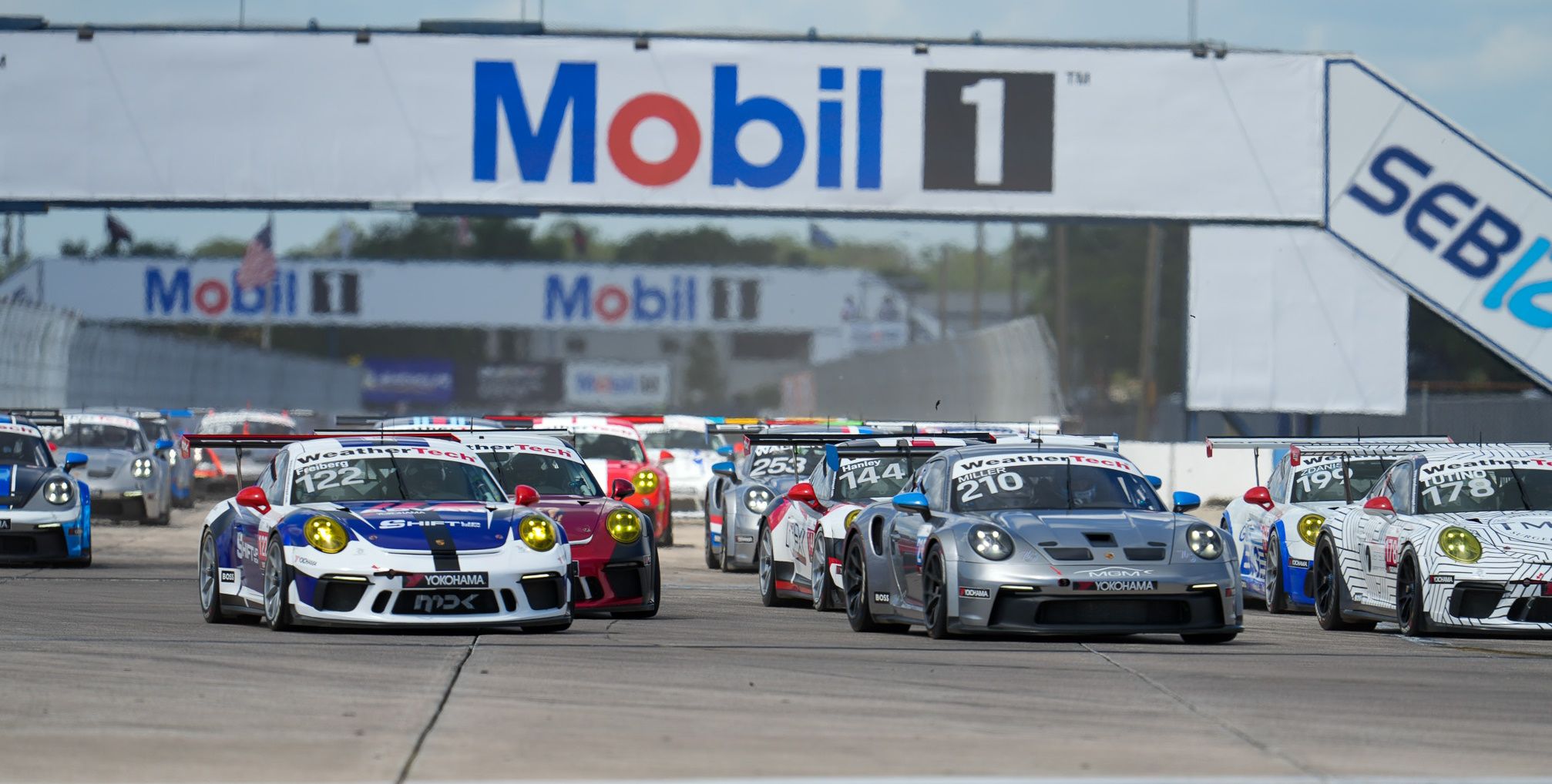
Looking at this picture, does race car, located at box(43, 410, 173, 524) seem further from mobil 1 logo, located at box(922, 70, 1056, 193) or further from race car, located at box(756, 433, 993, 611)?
race car, located at box(756, 433, 993, 611)

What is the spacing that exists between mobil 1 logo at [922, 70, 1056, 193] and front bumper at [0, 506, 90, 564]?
1578cm

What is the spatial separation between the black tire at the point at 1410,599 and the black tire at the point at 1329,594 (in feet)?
3.22

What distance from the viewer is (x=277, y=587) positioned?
1362 centimetres

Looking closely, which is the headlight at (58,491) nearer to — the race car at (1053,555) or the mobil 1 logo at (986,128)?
the race car at (1053,555)

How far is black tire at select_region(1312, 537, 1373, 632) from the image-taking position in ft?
51.8

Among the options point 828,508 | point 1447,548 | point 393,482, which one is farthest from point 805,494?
point 1447,548

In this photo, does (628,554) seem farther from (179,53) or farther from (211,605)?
(179,53)

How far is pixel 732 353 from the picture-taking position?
114m

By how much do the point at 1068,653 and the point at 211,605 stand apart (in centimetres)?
549

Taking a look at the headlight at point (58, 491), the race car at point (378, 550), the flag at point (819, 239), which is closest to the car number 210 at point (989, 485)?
the race car at point (378, 550)

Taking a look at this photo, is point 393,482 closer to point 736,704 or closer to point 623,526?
point 623,526

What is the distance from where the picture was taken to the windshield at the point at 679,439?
32812 mm

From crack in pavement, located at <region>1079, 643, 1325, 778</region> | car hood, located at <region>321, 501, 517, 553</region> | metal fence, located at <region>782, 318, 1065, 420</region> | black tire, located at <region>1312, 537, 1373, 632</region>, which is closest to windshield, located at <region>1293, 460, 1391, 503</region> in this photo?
black tire, located at <region>1312, 537, 1373, 632</region>

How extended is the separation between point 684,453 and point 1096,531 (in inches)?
750
